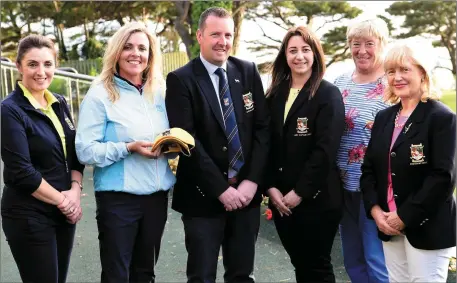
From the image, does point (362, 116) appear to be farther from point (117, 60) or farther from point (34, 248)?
point (34, 248)

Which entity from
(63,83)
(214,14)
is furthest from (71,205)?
(63,83)

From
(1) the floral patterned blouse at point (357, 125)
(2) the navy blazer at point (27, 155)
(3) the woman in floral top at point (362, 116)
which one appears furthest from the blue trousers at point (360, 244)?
(2) the navy blazer at point (27, 155)

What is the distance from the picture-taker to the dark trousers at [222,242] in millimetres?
3346

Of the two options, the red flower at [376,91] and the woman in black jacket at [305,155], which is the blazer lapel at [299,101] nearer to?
the woman in black jacket at [305,155]

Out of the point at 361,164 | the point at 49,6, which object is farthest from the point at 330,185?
the point at 49,6

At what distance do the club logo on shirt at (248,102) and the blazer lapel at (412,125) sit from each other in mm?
898

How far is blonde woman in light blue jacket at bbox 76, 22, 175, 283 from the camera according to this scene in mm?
3189

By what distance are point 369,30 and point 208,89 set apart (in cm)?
108

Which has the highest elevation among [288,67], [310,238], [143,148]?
[288,67]

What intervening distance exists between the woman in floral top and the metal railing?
6427 millimetres

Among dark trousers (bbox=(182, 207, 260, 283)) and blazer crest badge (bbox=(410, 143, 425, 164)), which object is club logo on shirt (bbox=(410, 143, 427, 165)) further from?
dark trousers (bbox=(182, 207, 260, 283))

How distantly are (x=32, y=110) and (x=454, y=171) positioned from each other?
2.29m

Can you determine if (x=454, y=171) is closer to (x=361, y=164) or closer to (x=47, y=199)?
(x=361, y=164)

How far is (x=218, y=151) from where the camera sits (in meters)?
3.32
